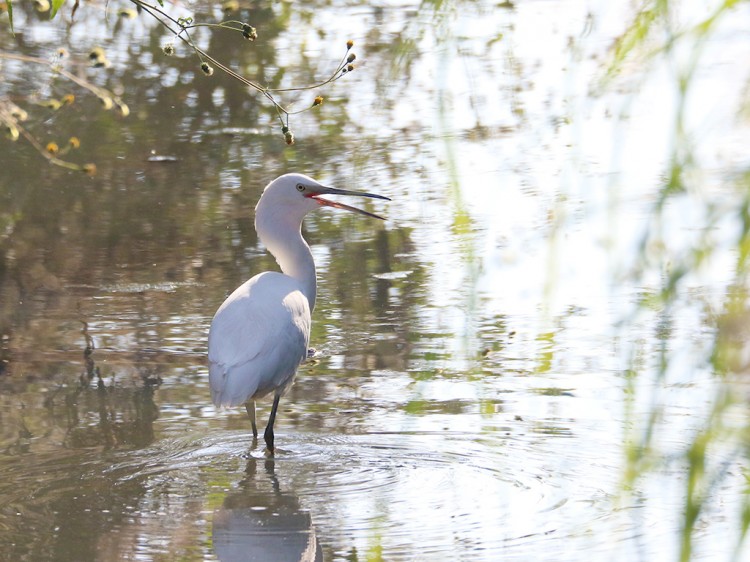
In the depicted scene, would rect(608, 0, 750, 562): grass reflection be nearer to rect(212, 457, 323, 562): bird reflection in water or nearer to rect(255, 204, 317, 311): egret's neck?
rect(212, 457, 323, 562): bird reflection in water

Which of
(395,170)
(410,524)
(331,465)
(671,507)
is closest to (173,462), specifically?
(331,465)

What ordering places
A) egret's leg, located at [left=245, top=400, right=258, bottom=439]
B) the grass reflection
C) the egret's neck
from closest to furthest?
the grass reflection → egret's leg, located at [left=245, top=400, right=258, bottom=439] → the egret's neck

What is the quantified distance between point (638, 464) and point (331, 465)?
9.30 ft

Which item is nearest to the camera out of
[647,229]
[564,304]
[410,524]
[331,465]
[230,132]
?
[647,229]

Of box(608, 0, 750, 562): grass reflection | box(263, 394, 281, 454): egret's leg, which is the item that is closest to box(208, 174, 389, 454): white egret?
box(263, 394, 281, 454): egret's leg

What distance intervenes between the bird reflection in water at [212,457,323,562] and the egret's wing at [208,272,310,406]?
0.94ft

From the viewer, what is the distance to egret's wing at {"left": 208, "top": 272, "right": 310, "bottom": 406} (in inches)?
177

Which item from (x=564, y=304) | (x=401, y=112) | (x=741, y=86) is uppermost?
(x=401, y=112)

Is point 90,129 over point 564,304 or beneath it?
over

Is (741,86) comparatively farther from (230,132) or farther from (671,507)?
(230,132)

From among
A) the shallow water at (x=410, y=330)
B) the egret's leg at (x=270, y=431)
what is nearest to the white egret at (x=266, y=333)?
the egret's leg at (x=270, y=431)

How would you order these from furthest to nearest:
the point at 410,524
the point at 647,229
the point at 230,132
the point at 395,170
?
1. the point at 230,132
2. the point at 395,170
3. the point at 410,524
4. the point at 647,229

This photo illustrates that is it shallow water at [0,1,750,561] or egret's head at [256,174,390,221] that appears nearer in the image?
shallow water at [0,1,750,561]

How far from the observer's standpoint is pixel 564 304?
6004 millimetres
